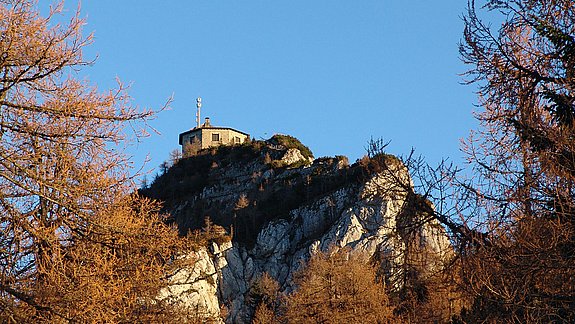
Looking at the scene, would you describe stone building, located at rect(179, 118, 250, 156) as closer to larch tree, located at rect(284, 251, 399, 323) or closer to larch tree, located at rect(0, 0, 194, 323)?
larch tree, located at rect(284, 251, 399, 323)

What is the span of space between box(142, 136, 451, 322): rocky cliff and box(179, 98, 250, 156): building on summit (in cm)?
514

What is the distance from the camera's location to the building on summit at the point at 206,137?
86.1 meters

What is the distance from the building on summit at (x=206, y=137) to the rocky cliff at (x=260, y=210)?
5.14m

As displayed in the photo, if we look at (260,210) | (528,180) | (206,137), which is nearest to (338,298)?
(528,180)

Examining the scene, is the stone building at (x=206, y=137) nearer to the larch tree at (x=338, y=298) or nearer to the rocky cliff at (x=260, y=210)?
the rocky cliff at (x=260, y=210)

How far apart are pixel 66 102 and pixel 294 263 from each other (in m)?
50.8

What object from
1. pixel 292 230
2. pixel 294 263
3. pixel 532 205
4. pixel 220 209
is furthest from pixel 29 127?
pixel 220 209

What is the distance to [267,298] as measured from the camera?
1884 inches

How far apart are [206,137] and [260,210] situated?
75.0 ft

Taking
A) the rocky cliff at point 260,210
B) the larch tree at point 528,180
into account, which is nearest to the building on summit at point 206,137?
the rocky cliff at point 260,210

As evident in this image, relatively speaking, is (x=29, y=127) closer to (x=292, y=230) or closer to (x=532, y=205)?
(x=532, y=205)

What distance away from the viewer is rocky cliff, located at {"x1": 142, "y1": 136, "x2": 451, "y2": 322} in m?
55.6

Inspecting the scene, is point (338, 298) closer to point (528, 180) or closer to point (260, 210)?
point (528, 180)

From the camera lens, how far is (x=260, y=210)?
6612cm
